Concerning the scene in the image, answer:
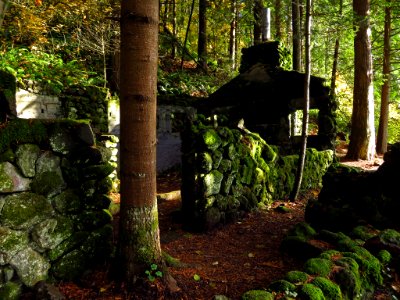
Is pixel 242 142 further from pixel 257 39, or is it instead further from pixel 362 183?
pixel 257 39

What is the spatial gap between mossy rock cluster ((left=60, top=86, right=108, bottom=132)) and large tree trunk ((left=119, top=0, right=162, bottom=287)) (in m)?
6.32

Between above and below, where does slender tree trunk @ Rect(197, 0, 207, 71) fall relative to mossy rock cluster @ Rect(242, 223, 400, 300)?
above

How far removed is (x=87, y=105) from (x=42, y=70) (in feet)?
5.32

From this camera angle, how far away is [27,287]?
2801 mm

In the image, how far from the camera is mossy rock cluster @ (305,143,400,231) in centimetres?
489

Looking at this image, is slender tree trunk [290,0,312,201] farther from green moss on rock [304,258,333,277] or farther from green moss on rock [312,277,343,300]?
green moss on rock [312,277,343,300]

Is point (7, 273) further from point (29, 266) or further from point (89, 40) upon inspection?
point (89, 40)

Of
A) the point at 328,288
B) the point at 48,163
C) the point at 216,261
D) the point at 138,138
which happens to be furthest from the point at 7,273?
the point at 328,288

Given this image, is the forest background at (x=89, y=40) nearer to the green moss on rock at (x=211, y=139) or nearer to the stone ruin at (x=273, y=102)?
the stone ruin at (x=273, y=102)

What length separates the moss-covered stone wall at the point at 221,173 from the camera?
17.8 feet

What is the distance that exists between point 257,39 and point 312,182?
8263 millimetres

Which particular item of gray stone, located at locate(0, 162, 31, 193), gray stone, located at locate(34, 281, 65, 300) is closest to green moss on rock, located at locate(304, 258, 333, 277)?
gray stone, located at locate(34, 281, 65, 300)

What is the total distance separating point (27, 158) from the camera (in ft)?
9.21

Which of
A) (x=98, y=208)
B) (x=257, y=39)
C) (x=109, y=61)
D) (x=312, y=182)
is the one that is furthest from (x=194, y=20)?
(x=98, y=208)
